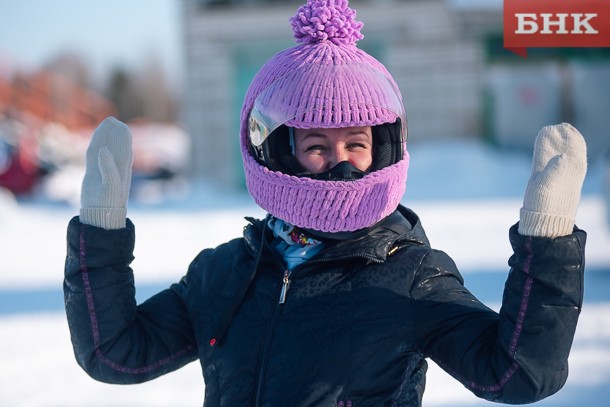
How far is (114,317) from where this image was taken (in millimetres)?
1852

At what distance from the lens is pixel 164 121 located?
7038 centimetres

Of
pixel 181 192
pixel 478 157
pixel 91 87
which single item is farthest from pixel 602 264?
pixel 91 87

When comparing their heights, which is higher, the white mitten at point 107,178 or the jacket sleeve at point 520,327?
the white mitten at point 107,178

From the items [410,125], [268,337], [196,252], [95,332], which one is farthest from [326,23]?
[410,125]

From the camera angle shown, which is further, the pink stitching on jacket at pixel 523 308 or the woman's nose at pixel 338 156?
the woman's nose at pixel 338 156

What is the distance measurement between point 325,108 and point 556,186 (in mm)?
522

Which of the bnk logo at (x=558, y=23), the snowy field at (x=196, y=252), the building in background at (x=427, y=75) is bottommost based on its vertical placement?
the snowy field at (x=196, y=252)

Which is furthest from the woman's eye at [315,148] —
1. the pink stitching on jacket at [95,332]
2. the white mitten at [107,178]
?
the pink stitching on jacket at [95,332]

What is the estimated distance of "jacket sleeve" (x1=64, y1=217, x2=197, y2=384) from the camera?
1814 millimetres

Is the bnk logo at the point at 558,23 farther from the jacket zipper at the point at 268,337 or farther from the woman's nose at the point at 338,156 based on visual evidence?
the jacket zipper at the point at 268,337

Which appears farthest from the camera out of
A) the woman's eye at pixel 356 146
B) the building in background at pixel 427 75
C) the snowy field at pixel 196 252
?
the building in background at pixel 427 75

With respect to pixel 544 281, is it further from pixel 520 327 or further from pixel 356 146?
pixel 356 146

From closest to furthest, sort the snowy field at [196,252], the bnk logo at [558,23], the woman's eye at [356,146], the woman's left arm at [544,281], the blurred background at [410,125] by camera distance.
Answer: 1. the woman's left arm at [544,281]
2. the bnk logo at [558,23]
3. the woman's eye at [356,146]
4. the snowy field at [196,252]
5. the blurred background at [410,125]

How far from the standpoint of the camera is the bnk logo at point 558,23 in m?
1.74
